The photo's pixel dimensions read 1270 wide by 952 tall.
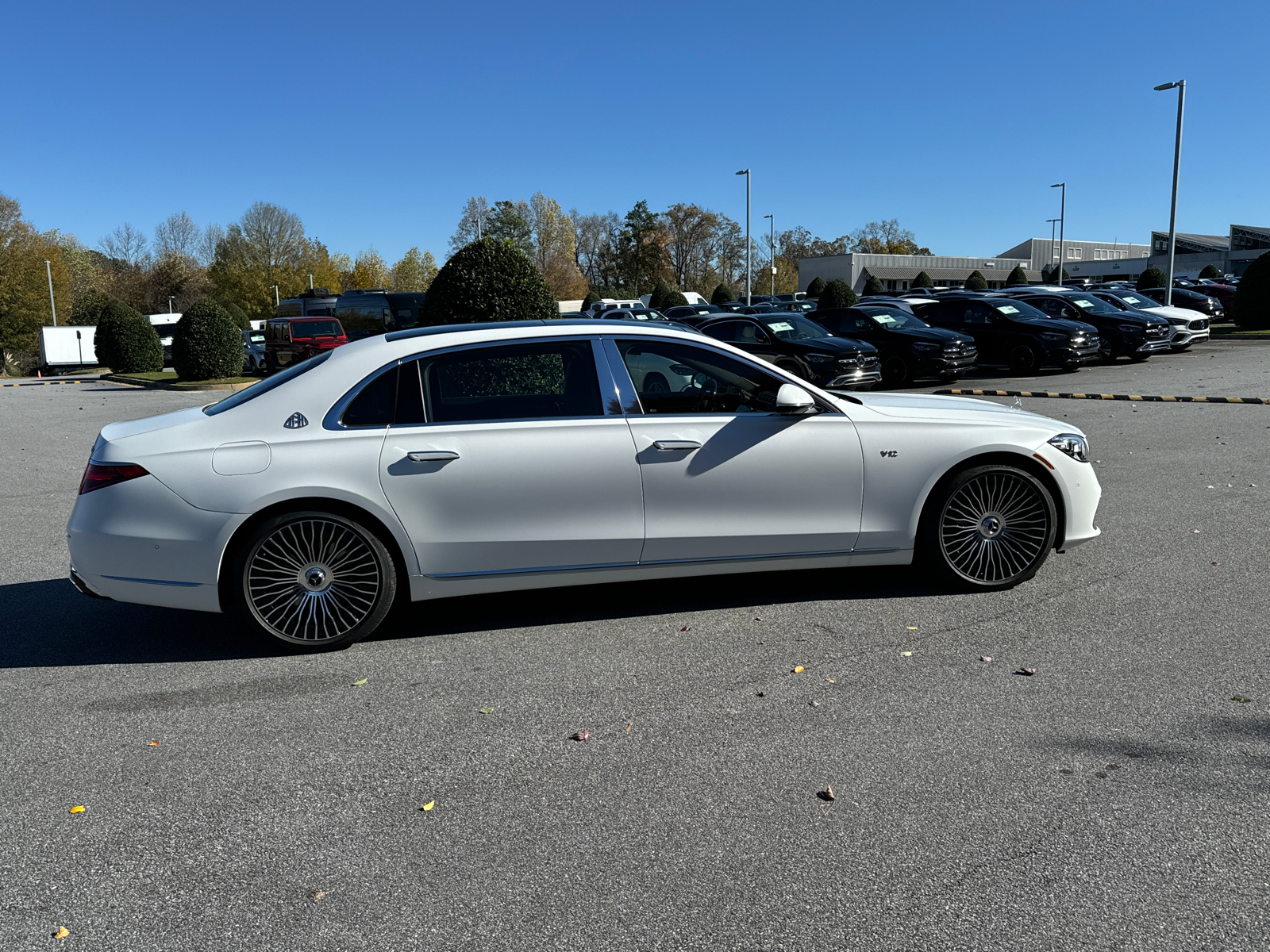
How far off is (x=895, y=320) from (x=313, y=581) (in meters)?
18.1

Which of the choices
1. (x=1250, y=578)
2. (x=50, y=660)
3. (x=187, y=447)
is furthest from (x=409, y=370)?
(x=1250, y=578)

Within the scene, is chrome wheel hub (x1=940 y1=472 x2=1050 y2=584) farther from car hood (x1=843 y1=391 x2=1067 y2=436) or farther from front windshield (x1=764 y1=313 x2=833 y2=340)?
front windshield (x1=764 y1=313 x2=833 y2=340)

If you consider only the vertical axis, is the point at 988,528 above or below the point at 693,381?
below

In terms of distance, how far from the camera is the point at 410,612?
19.1 feet

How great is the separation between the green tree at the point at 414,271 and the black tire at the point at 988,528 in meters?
92.4

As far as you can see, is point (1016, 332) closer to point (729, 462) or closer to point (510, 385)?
point (729, 462)

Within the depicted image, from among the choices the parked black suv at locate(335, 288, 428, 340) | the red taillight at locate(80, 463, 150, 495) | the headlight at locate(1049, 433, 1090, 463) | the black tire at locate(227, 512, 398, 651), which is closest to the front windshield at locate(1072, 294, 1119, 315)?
the parked black suv at locate(335, 288, 428, 340)

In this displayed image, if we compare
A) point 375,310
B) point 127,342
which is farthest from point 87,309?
point 375,310

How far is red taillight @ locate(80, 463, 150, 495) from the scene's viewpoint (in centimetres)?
489

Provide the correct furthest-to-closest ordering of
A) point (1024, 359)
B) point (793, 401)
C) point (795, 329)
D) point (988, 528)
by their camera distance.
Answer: point (1024, 359)
point (795, 329)
point (988, 528)
point (793, 401)

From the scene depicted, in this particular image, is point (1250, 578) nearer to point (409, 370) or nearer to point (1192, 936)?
point (1192, 936)

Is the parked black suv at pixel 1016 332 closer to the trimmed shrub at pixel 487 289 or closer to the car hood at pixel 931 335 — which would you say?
the car hood at pixel 931 335

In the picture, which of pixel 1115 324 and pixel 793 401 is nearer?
pixel 793 401

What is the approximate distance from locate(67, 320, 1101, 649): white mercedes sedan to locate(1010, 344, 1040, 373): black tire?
57.3 ft
